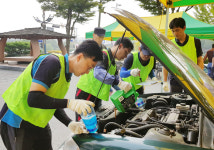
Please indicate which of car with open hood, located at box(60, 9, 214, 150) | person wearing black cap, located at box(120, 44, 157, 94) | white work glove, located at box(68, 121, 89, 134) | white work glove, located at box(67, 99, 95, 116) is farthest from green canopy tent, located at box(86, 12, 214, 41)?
white work glove, located at box(67, 99, 95, 116)

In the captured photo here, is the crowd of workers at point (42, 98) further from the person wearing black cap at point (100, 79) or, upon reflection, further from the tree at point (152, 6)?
the tree at point (152, 6)

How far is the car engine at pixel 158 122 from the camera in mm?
1306

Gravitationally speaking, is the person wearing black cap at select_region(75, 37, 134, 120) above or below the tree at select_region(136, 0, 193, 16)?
below

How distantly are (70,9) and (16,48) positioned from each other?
8224 mm

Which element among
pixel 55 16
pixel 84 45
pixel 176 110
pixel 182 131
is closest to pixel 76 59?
pixel 84 45

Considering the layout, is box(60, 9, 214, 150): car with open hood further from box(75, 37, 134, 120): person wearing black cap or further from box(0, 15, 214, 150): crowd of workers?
box(75, 37, 134, 120): person wearing black cap

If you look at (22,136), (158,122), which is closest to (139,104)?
(158,122)

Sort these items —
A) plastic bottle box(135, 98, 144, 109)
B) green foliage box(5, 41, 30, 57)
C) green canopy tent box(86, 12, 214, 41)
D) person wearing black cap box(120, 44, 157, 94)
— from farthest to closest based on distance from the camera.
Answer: green foliage box(5, 41, 30, 57) → green canopy tent box(86, 12, 214, 41) → person wearing black cap box(120, 44, 157, 94) → plastic bottle box(135, 98, 144, 109)

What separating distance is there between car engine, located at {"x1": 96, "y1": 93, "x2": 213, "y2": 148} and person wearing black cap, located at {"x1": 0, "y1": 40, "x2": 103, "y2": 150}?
355 millimetres

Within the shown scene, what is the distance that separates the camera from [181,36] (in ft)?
10.1

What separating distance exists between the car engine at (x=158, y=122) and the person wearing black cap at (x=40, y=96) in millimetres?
355

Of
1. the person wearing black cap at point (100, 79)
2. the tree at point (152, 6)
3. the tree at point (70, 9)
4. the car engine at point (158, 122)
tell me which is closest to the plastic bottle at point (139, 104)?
the car engine at point (158, 122)

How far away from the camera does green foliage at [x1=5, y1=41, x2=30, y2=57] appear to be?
75.4 feet

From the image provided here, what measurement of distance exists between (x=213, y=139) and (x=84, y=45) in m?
1.03
